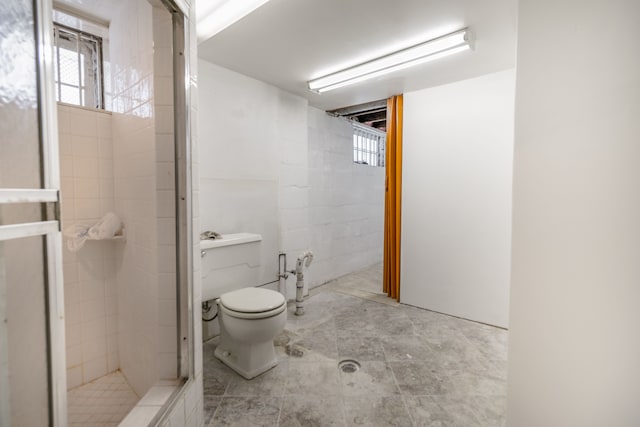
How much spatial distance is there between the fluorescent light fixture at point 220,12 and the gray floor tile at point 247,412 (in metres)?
2.20

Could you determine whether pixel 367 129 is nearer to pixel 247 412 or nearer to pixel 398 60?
pixel 398 60

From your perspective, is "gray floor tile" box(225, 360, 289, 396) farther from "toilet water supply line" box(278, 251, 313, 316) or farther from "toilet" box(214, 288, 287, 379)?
"toilet water supply line" box(278, 251, 313, 316)

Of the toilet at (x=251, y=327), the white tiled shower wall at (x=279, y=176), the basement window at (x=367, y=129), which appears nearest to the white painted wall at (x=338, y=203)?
the white tiled shower wall at (x=279, y=176)

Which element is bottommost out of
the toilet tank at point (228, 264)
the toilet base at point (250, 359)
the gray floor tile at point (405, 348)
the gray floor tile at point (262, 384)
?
the gray floor tile at point (262, 384)

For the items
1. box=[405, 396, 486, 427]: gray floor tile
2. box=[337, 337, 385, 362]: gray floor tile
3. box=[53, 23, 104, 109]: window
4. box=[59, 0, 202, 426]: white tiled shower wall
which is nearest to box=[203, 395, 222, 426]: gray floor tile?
box=[59, 0, 202, 426]: white tiled shower wall

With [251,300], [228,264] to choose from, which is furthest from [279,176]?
[251,300]

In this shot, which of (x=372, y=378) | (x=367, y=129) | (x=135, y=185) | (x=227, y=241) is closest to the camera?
(x=135, y=185)

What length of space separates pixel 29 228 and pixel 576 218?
1.45 metres

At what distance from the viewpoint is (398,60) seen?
214 cm

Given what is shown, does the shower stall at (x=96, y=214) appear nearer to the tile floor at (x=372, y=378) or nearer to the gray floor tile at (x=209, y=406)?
the gray floor tile at (x=209, y=406)

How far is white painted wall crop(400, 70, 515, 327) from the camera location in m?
2.49

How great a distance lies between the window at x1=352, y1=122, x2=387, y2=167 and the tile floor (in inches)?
93.9

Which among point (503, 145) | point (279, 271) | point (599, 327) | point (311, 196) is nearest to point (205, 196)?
point (279, 271)

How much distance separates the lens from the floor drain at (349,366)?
1891 millimetres
